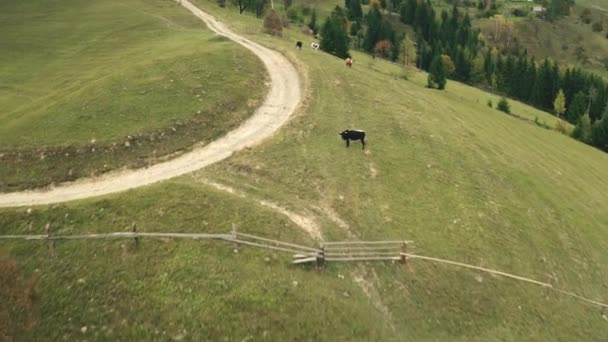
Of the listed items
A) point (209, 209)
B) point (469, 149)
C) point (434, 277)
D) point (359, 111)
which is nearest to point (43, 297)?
point (209, 209)

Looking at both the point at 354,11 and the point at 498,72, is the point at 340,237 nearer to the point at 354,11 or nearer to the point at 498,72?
the point at 498,72

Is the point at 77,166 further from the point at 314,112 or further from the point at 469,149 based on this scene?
the point at 469,149

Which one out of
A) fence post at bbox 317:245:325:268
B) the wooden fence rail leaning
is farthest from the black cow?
fence post at bbox 317:245:325:268

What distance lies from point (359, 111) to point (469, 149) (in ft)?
37.1

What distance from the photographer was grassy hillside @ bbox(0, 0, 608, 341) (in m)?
22.4

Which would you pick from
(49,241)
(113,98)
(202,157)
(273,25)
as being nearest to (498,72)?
(273,25)

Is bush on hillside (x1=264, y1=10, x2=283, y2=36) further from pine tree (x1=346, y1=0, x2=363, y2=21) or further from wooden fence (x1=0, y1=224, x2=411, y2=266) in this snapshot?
pine tree (x1=346, y1=0, x2=363, y2=21)

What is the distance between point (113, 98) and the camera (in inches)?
1656

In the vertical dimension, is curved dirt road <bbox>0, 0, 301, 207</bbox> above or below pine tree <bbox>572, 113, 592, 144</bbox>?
above

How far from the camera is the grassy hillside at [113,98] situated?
3366cm

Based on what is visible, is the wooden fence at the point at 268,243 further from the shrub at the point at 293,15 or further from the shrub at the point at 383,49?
the shrub at the point at 293,15

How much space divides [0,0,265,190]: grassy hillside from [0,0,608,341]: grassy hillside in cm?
578

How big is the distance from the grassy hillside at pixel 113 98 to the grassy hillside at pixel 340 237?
228 inches

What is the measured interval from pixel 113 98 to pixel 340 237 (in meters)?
27.1
